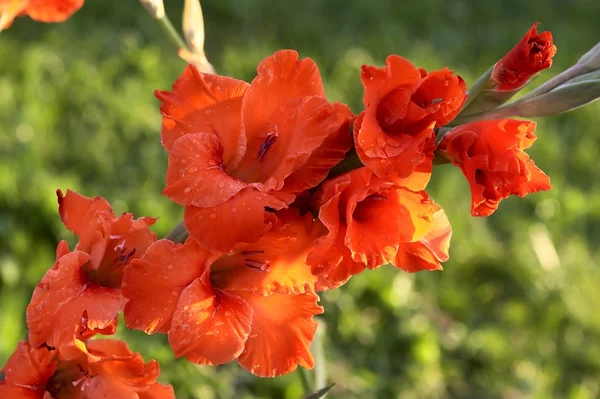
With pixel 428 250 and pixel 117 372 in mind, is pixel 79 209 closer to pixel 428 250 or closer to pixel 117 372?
pixel 117 372

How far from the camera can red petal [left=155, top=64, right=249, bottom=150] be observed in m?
0.59

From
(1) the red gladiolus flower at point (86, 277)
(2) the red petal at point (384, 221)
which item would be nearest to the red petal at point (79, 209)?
(1) the red gladiolus flower at point (86, 277)

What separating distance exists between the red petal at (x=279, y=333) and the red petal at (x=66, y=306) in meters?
0.11

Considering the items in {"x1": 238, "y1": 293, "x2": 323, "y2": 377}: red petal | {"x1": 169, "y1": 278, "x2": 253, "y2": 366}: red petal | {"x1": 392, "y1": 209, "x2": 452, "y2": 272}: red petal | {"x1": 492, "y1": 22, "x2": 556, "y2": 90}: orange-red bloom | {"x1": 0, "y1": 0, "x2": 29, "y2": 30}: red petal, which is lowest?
{"x1": 238, "y1": 293, "x2": 323, "y2": 377}: red petal

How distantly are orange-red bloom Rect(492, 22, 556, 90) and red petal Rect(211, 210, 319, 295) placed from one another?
0.63ft

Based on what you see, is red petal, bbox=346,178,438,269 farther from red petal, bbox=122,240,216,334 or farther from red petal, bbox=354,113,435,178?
red petal, bbox=122,240,216,334

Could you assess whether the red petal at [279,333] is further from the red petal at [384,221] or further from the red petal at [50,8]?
the red petal at [50,8]

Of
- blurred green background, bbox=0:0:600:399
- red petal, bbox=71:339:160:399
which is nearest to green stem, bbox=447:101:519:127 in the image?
red petal, bbox=71:339:160:399

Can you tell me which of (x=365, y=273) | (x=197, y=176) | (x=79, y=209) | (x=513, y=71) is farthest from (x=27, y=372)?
(x=365, y=273)

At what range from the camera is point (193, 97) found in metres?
0.60

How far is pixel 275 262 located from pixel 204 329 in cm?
8

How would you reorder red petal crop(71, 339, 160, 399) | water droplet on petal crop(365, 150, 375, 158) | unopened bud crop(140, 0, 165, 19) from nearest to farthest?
water droplet on petal crop(365, 150, 375, 158) < red petal crop(71, 339, 160, 399) < unopened bud crop(140, 0, 165, 19)

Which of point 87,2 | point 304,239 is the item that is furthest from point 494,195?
point 87,2

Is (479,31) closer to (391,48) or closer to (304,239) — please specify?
(391,48)
